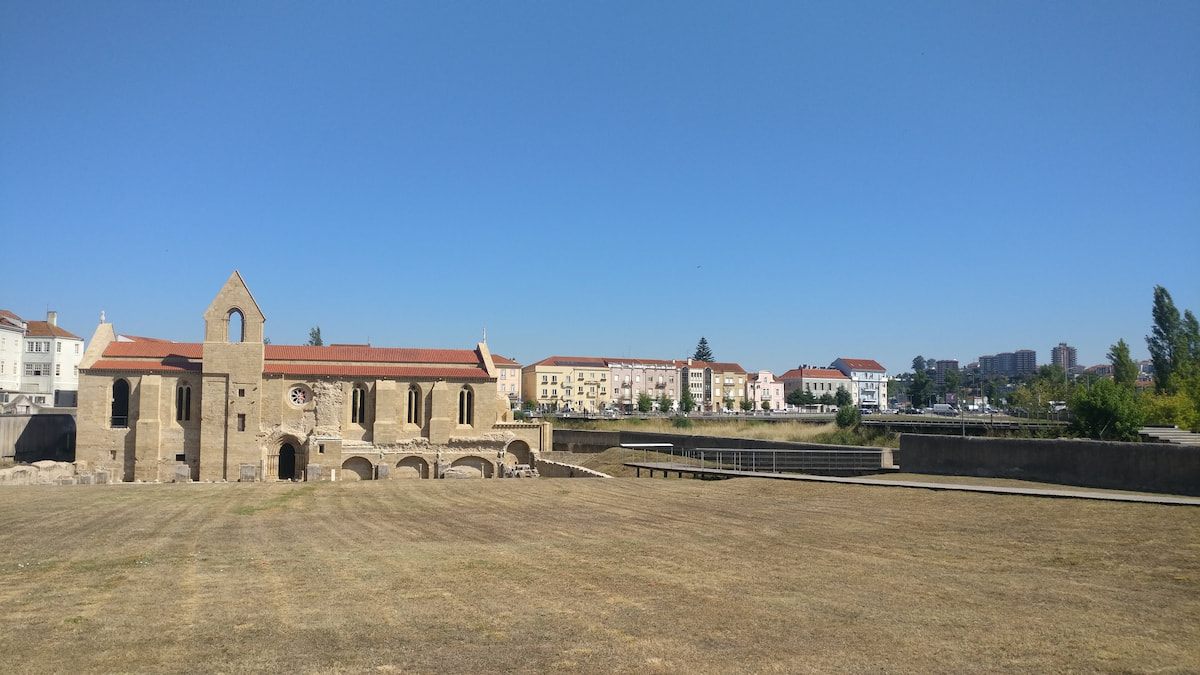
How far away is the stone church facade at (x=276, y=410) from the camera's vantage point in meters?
47.0

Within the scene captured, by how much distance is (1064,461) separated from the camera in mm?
24969

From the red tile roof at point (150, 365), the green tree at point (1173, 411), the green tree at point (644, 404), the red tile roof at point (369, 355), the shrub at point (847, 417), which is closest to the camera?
the green tree at point (1173, 411)

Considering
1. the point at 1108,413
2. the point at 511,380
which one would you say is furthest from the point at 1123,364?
the point at 511,380

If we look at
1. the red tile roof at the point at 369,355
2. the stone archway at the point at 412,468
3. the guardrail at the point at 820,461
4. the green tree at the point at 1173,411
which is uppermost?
the red tile roof at the point at 369,355

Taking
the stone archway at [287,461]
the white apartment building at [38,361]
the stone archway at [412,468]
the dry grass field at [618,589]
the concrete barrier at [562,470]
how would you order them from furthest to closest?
the white apartment building at [38,361], the stone archway at [412,468], the stone archway at [287,461], the concrete barrier at [562,470], the dry grass field at [618,589]

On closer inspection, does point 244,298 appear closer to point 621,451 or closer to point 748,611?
point 621,451

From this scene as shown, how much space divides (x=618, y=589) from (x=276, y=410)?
138ft

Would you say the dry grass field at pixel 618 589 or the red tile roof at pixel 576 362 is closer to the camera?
the dry grass field at pixel 618 589

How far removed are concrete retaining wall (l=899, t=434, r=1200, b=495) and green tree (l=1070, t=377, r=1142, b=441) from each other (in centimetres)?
722

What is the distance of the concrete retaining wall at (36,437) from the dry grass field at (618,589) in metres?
34.5

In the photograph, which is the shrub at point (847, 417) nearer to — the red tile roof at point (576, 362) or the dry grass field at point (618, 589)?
the dry grass field at point (618, 589)

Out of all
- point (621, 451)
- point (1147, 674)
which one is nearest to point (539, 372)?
point (621, 451)

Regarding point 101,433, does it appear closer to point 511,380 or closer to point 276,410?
point 276,410

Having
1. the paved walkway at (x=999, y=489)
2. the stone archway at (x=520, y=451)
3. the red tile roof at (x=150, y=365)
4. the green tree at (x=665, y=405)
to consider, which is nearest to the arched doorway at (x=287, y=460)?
the red tile roof at (x=150, y=365)
